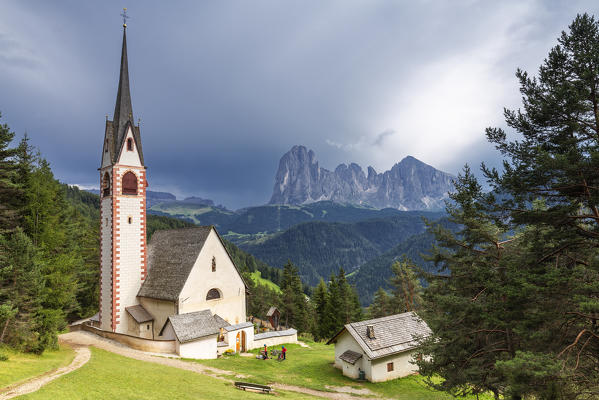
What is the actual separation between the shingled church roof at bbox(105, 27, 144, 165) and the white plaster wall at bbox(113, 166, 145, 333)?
2.14 meters

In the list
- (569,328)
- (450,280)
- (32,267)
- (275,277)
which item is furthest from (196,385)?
(275,277)

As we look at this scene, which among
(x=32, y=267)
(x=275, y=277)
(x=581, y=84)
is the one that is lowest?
(x=275, y=277)

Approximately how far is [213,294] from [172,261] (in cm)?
505

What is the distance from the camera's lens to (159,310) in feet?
99.3

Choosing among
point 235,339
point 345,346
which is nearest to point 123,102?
point 235,339

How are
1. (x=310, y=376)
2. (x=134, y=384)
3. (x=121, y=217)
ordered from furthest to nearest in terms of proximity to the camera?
1. (x=121, y=217)
2. (x=310, y=376)
3. (x=134, y=384)

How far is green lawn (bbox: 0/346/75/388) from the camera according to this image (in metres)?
15.3

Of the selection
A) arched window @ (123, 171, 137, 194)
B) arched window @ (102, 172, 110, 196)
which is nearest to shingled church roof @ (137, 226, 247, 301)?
arched window @ (123, 171, 137, 194)

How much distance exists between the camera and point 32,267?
67.5ft

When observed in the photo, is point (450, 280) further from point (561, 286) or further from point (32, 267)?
point (32, 267)

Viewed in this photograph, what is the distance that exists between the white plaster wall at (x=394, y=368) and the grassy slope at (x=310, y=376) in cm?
44

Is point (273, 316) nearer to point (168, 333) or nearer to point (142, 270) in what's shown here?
point (142, 270)

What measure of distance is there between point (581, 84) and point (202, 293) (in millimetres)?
29191

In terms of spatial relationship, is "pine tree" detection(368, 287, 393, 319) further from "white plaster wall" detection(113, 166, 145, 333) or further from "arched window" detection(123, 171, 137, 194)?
"arched window" detection(123, 171, 137, 194)
